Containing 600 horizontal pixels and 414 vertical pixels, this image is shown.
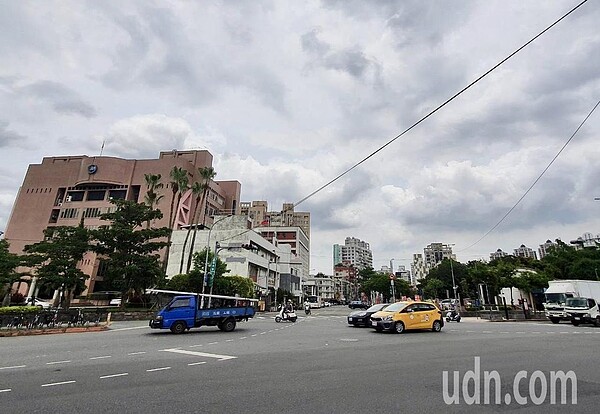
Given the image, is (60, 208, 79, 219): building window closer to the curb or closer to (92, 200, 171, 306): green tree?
(92, 200, 171, 306): green tree

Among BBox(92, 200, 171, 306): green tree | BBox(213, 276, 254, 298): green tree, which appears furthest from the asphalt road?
BBox(213, 276, 254, 298): green tree

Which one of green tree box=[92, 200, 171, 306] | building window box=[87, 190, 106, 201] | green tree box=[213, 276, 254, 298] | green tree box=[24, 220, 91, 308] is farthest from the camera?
building window box=[87, 190, 106, 201]

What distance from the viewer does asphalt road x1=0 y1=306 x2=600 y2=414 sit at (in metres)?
5.77

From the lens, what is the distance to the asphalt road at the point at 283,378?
227 inches

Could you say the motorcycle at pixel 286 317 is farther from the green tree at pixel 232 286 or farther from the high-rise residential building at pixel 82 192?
the high-rise residential building at pixel 82 192

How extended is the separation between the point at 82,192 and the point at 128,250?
44.5 metres

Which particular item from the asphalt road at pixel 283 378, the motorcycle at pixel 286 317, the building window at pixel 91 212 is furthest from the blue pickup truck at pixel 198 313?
the building window at pixel 91 212

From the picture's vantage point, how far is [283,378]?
7.59m

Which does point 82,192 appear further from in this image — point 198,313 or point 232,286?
point 198,313

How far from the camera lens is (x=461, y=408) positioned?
5645 mm

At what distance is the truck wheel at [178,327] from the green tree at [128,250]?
18590 mm

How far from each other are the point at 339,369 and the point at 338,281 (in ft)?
486

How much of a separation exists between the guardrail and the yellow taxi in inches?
683

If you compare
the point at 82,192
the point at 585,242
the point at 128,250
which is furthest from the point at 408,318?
the point at 585,242
